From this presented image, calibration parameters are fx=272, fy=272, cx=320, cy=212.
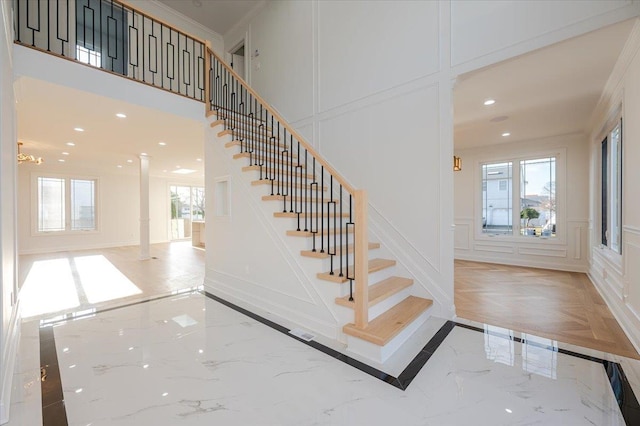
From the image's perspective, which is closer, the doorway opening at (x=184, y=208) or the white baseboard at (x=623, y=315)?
the white baseboard at (x=623, y=315)

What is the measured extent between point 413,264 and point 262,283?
182cm

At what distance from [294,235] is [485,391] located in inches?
77.3

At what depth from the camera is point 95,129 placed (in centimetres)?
466

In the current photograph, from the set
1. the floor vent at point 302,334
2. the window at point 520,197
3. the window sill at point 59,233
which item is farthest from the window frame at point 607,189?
the window sill at point 59,233

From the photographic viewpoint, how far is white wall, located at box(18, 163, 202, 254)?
25.3 ft

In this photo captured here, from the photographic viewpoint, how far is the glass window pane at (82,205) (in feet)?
28.3

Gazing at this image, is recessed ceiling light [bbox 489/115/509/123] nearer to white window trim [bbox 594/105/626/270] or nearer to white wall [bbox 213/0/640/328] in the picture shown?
white window trim [bbox 594/105/626/270]

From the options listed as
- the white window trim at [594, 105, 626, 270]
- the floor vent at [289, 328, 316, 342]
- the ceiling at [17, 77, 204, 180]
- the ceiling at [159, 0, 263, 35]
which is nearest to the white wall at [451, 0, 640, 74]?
the white window trim at [594, 105, 626, 270]

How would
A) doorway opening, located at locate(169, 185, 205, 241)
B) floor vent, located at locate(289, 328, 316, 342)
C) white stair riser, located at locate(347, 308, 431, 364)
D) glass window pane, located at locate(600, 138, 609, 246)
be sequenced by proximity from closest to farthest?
white stair riser, located at locate(347, 308, 431, 364), floor vent, located at locate(289, 328, 316, 342), glass window pane, located at locate(600, 138, 609, 246), doorway opening, located at locate(169, 185, 205, 241)

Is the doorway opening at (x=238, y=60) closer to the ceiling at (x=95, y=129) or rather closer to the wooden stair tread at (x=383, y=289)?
the ceiling at (x=95, y=129)

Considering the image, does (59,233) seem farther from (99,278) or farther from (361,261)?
(361,261)

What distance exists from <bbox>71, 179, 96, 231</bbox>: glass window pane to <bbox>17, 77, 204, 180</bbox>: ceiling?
3.92 feet

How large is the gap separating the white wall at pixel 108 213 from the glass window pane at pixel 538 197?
37.1 feet

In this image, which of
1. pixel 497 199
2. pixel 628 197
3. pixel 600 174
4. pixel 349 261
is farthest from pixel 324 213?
pixel 497 199
